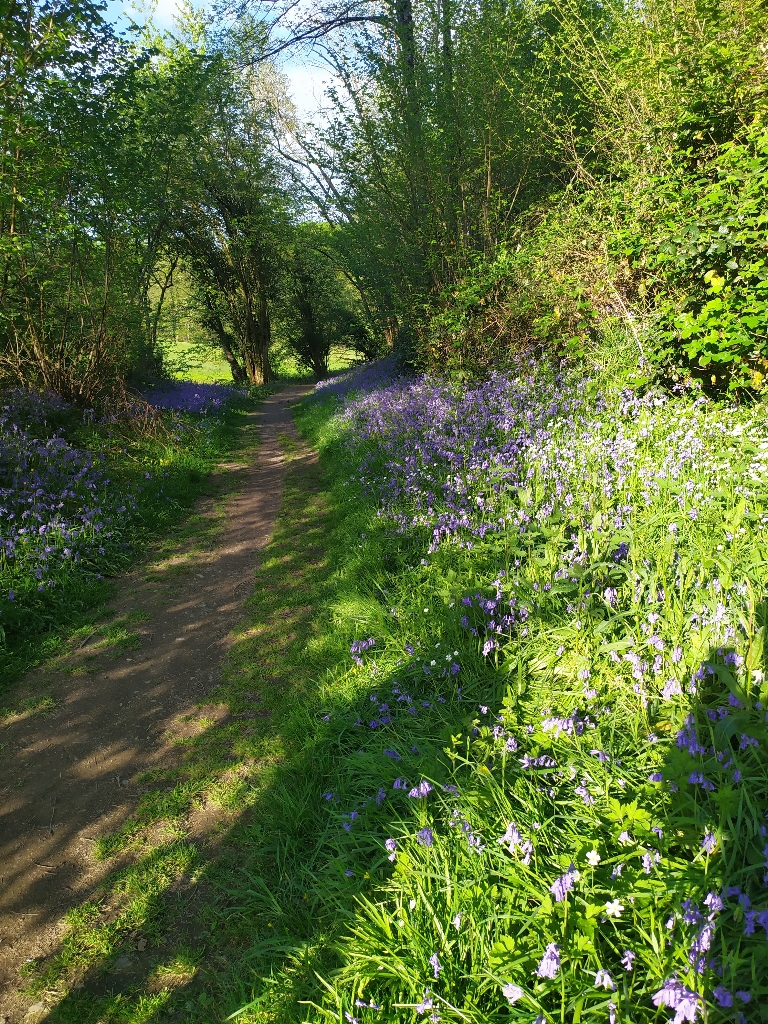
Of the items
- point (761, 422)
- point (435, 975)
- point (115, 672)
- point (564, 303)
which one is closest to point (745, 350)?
point (761, 422)

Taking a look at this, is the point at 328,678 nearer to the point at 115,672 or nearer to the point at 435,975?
the point at 115,672

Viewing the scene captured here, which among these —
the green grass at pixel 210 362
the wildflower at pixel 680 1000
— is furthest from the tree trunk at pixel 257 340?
the wildflower at pixel 680 1000

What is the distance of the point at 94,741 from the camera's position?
12.0ft

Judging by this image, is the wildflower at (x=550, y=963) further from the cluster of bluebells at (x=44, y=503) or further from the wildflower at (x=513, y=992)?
the cluster of bluebells at (x=44, y=503)

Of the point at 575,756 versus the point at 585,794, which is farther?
the point at 575,756

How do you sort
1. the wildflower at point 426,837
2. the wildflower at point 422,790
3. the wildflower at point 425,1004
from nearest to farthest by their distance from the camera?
the wildflower at point 425,1004 < the wildflower at point 426,837 < the wildflower at point 422,790

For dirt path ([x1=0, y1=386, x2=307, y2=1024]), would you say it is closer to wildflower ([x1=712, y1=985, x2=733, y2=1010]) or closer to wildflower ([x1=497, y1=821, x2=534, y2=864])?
wildflower ([x1=497, y1=821, x2=534, y2=864])

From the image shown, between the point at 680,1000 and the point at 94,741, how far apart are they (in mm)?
3567

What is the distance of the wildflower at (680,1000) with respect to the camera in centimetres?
126

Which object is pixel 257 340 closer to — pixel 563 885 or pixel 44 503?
pixel 44 503

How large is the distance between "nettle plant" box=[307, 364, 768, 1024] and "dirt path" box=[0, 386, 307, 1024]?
4.56 feet

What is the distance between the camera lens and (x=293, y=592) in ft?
17.8

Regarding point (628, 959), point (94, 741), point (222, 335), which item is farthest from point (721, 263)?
point (222, 335)

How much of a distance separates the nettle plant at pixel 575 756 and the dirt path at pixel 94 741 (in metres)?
1.39
